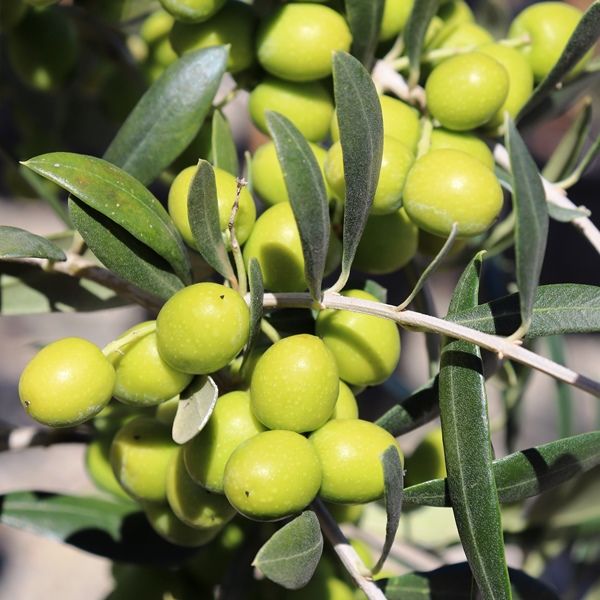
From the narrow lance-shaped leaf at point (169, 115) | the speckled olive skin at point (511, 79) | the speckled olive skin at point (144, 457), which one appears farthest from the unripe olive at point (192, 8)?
the speckled olive skin at point (144, 457)

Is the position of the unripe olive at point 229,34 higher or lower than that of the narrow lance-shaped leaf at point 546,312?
higher

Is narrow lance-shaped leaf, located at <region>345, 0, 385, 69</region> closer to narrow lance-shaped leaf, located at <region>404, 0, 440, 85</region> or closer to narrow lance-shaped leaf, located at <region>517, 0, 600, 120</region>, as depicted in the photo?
narrow lance-shaped leaf, located at <region>404, 0, 440, 85</region>

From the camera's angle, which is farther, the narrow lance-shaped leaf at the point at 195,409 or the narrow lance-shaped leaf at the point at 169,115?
the narrow lance-shaped leaf at the point at 169,115

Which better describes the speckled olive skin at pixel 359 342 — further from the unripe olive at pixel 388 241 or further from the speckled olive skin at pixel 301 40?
the speckled olive skin at pixel 301 40

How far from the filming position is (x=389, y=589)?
28.5 inches

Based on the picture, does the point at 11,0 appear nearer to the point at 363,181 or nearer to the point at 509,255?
the point at 363,181

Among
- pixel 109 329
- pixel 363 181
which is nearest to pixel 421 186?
pixel 363 181

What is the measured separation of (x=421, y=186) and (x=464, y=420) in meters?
0.18

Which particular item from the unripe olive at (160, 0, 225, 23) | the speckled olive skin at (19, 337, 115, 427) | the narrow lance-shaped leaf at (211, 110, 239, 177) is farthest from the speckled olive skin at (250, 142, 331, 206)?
the speckled olive skin at (19, 337, 115, 427)

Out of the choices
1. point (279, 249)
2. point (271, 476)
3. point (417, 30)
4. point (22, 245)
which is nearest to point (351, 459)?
point (271, 476)

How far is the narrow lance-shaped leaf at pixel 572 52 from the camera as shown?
69cm

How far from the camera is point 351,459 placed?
0.59 meters

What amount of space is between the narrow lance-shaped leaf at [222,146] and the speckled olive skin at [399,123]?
9 centimetres

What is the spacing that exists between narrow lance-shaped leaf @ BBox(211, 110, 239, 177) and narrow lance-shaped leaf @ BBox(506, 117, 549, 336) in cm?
29
